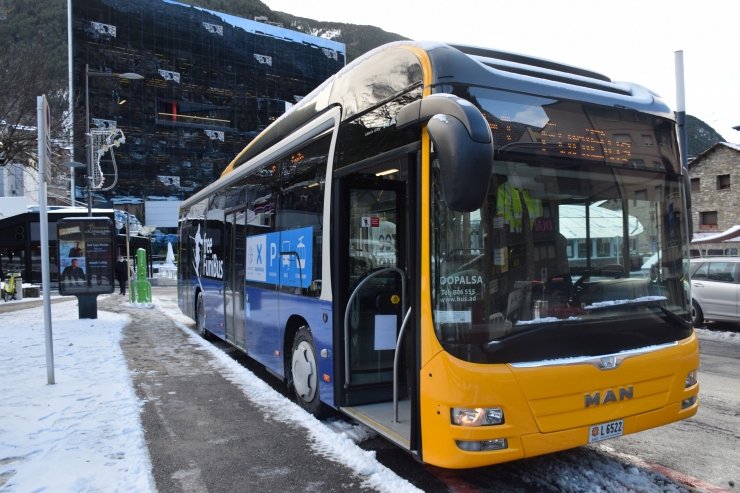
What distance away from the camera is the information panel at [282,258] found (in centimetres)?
565

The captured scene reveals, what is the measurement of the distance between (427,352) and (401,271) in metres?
1.20

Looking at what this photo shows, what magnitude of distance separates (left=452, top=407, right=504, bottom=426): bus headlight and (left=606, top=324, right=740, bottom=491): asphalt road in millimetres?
1975

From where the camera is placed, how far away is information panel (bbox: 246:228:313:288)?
5.65 m

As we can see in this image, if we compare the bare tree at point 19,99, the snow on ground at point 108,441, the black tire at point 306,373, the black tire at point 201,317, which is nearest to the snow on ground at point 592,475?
the snow on ground at point 108,441

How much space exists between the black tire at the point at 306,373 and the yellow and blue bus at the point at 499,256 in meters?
0.30

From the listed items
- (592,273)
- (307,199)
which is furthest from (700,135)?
(592,273)

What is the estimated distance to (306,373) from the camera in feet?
18.9

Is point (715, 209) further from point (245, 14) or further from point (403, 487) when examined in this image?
point (245, 14)

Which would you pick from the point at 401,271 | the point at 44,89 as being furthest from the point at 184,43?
the point at 401,271

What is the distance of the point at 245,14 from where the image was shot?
103438 millimetres

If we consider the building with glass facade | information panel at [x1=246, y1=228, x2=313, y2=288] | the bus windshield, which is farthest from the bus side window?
the building with glass facade

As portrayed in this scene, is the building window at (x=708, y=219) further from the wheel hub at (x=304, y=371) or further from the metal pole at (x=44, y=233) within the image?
the metal pole at (x=44, y=233)

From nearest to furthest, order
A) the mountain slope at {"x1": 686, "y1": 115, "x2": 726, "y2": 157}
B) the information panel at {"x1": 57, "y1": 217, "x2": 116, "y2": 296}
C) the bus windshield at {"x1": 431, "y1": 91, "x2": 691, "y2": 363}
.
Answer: the bus windshield at {"x1": 431, "y1": 91, "x2": 691, "y2": 363} → the information panel at {"x1": 57, "y1": 217, "x2": 116, "y2": 296} → the mountain slope at {"x1": 686, "y1": 115, "x2": 726, "y2": 157}

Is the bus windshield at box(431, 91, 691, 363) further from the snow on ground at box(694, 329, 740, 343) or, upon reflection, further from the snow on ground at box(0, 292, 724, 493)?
the snow on ground at box(694, 329, 740, 343)
